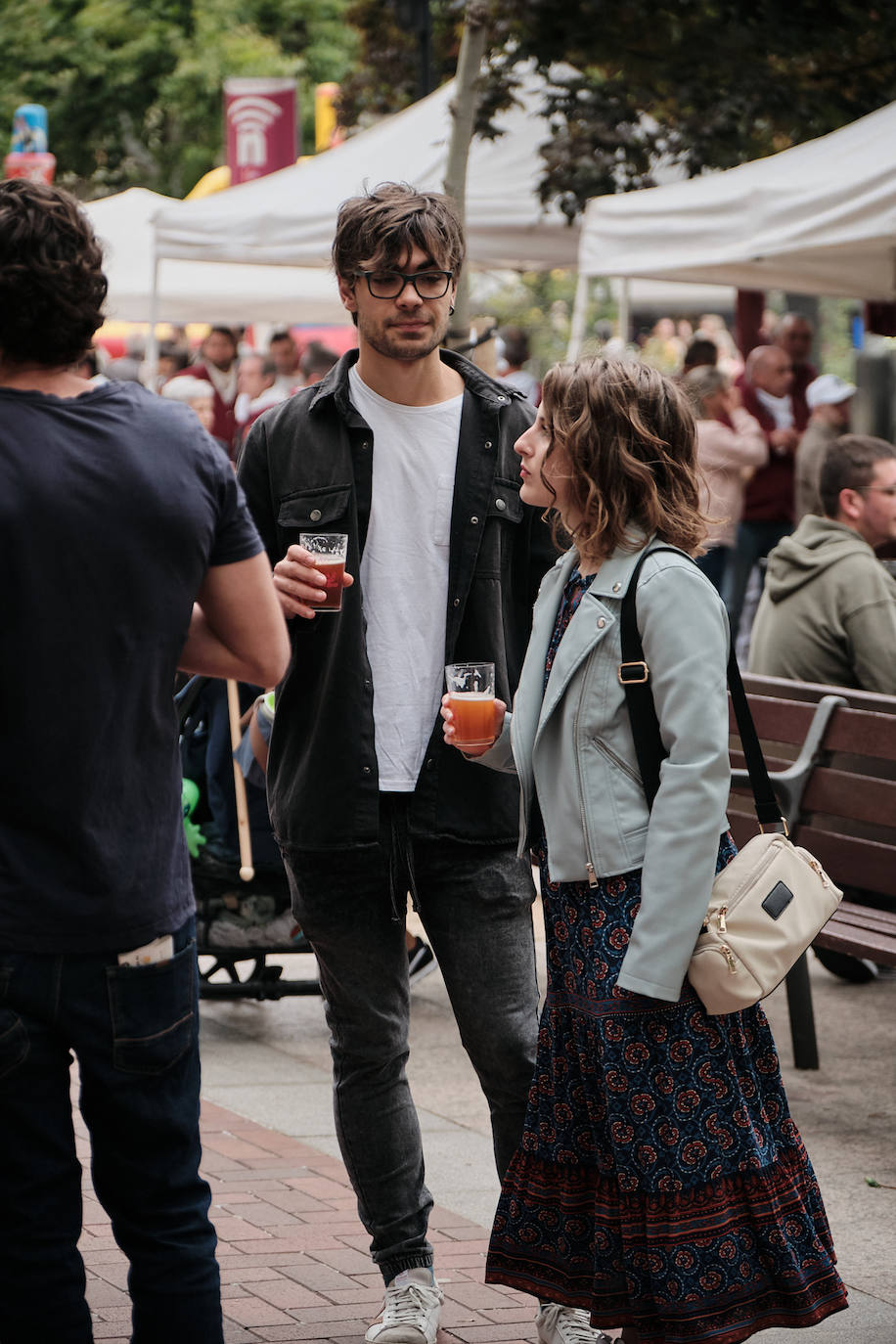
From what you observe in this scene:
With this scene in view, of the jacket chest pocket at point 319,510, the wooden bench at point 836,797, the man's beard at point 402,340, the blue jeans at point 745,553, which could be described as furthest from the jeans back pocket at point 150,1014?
the blue jeans at point 745,553

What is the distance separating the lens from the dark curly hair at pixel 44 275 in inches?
91.5

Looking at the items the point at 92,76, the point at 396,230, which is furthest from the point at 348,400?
the point at 92,76

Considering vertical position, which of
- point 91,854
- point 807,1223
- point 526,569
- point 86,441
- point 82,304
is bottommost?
point 807,1223

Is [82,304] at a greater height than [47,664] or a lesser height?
greater

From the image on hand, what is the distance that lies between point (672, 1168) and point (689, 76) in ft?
30.4

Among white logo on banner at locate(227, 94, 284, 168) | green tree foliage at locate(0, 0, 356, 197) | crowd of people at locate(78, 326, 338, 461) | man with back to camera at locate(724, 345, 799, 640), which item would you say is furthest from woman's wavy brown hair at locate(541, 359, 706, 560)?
green tree foliage at locate(0, 0, 356, 197)

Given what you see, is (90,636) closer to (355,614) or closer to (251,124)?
(355,614)

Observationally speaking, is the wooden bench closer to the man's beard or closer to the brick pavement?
the brick pavement

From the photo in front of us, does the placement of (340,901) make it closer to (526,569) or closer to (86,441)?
(526,569)

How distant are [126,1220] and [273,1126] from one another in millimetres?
2378

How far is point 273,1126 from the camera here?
4.88 m

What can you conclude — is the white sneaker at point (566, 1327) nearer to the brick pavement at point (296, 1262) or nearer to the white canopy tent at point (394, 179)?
the brick pavement at point (296, 1262)

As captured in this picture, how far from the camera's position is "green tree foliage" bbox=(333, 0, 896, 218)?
10.5 metres

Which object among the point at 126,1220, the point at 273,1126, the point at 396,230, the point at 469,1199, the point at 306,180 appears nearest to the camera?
the point at 126,1220
